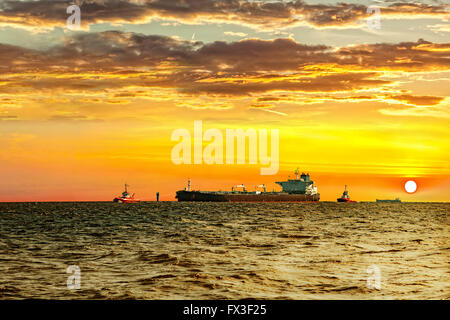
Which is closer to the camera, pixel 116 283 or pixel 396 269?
pixel 116 283

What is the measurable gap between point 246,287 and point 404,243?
926 inches

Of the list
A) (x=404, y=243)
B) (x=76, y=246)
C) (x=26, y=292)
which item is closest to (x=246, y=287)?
(x=26, y=292)

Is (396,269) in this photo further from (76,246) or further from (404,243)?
(76,246)

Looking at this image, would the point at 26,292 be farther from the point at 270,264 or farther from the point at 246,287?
the point at 270,264

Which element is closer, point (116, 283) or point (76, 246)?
point (116, 283)

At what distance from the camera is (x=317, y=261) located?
26094 millimetres
